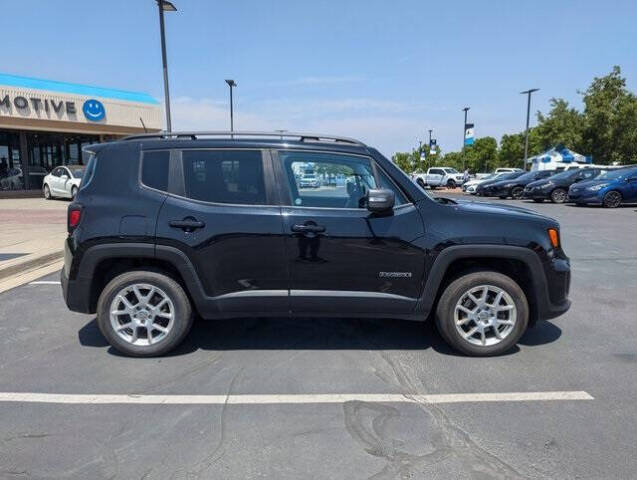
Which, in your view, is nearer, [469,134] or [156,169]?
[156,169]

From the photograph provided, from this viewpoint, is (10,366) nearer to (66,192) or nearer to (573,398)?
(573,398)

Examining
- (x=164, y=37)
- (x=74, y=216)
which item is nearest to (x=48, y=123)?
(x=164, y=37)

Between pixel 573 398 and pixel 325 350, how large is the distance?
199 centimetres

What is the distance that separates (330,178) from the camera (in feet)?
13.4

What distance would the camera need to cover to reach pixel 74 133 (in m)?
24.6

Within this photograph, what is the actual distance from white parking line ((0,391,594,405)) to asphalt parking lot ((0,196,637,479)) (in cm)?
2

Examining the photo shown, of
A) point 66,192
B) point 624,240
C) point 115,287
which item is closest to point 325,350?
point 115,287

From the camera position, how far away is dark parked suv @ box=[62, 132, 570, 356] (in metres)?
3.90

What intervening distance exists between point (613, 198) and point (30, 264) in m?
19.2

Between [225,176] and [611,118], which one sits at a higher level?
[611,118]

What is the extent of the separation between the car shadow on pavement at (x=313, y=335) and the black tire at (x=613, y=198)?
1582 cm

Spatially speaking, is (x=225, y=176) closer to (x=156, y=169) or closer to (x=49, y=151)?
(x=156, y=169)

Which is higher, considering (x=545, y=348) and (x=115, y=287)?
(x=115, y=287)

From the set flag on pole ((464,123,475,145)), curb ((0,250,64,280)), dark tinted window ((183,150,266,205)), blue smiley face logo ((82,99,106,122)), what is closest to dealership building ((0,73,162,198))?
blue smiley face logo ((82,99,106,122))
